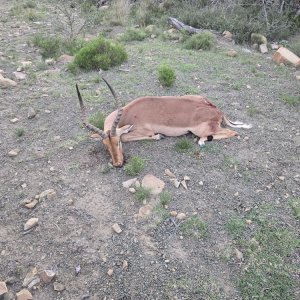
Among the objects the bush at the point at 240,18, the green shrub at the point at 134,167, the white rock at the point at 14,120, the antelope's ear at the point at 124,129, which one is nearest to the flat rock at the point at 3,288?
the green shrub at the point at 134,167

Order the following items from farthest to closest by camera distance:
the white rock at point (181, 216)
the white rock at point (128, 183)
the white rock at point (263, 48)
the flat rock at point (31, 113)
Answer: the white rock at point (263, 48)
the flat rock at point (31, 113)
the white rock at point (128, 183)
the white rock at point (181, 216)

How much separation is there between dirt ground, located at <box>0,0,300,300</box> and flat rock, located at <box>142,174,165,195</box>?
107mm

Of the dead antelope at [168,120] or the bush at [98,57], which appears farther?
the bush at [98,57]

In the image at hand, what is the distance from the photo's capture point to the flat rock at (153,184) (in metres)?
5.34

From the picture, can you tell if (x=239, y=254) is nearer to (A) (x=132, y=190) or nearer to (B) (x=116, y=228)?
(B) (x=116, y=228)

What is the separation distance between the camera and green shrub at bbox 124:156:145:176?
18.4 feet

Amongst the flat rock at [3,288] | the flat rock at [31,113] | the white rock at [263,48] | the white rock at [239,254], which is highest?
the white rock at [239,254]

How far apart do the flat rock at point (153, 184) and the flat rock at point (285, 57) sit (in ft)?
17.4

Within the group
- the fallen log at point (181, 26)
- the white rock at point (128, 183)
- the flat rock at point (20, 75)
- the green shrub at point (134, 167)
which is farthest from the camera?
the fallen log at point (181, 26)

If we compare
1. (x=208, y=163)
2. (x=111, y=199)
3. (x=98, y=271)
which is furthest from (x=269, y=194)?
(x=98, y=271)

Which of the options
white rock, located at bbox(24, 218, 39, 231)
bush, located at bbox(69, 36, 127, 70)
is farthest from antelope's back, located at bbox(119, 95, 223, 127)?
bush, located at bbox(69, 36, 127, 70)

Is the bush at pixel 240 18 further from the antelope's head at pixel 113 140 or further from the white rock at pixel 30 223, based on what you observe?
the white rock at pixel 30 223

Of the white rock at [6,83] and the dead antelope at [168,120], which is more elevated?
the dead antelope at [168,120]

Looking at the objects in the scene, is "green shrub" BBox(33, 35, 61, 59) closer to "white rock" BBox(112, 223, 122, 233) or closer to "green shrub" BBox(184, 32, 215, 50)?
"green shrub" BBox(184, 32, 215, 50)
